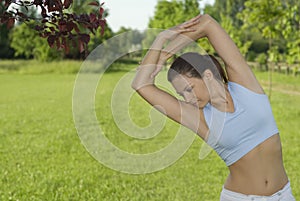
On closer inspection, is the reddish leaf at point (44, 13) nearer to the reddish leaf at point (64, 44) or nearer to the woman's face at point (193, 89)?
the reddish leaf at point (64, 44)

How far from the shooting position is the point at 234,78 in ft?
7.51

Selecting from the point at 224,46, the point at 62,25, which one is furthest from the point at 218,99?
the point at 62,25

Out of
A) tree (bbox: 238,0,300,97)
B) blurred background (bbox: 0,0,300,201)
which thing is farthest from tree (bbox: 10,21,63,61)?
tree (bbox: 238,0,300,97)

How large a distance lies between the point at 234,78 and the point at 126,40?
0.59 meters

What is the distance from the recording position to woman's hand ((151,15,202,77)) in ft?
7.37

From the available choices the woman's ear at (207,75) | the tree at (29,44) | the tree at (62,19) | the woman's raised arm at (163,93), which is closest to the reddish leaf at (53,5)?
the tree at (62,19)

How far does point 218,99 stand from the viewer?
88.0 inches

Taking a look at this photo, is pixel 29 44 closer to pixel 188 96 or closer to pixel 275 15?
pixel 275 15

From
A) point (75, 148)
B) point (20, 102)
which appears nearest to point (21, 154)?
point (75, 148)

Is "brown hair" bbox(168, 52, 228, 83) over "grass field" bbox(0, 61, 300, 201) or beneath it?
over

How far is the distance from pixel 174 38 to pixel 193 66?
0.60 ft

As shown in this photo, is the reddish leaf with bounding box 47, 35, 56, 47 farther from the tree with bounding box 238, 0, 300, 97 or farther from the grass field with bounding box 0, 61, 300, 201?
the tree with bounding box 238, 0, 300, 97

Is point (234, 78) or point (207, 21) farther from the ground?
point (207, 21)

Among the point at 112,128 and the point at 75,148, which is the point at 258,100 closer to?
the point at 75,148
